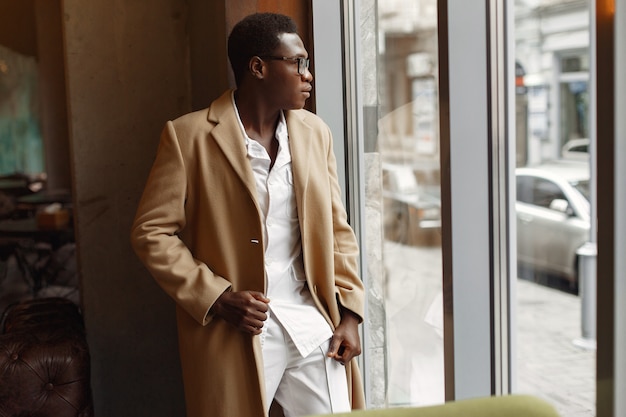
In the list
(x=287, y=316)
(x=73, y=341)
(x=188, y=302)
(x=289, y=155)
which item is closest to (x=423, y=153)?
(x=289, y=155)

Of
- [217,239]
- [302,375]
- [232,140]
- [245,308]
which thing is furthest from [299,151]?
[302,375]

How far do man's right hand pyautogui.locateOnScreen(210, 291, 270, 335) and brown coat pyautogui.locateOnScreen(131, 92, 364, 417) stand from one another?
32mm

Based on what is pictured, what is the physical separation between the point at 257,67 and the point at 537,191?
2.70ft

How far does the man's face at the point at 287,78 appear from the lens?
224 centimetres

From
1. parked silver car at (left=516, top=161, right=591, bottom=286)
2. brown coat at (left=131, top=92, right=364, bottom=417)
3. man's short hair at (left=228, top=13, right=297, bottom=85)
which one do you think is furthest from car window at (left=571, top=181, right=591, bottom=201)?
man's short hair at (left=228, top=13, right=297, bottom=85)

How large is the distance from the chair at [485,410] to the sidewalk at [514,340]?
398 mm

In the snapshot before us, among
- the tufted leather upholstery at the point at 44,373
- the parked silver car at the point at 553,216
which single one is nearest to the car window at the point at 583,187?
the parked silver car at the point at 553,216

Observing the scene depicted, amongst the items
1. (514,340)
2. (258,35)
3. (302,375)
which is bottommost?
(302,375)

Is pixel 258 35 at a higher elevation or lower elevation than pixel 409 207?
higher

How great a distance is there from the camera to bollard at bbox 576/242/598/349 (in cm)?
158

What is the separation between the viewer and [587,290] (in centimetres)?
161

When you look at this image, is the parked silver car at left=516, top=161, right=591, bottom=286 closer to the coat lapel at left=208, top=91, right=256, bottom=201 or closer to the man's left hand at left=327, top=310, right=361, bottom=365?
the man's left hand at left=327, top=310, right=361, bottom=365

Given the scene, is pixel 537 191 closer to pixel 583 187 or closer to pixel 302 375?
pixel 583 187

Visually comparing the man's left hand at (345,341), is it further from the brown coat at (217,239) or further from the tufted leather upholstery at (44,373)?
the tufted leather upholstery at (44,373)
